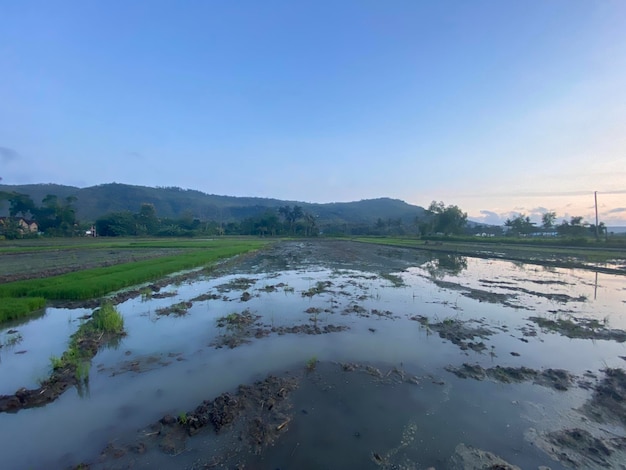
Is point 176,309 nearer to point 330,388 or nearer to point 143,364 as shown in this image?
point 143,364

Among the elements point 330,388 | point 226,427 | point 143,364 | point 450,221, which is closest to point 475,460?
point 330,388

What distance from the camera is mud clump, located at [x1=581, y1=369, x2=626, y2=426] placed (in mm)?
4844

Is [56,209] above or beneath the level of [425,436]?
above

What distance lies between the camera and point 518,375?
20.5 feet

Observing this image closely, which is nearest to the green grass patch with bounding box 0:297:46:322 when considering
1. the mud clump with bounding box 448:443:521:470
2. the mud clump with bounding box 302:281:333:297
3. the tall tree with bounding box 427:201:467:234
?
the mud clump with bounding box 302:281:333:297

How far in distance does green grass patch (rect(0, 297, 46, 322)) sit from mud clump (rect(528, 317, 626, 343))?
16446 millimetres

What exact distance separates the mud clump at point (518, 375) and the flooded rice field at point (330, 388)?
0.04 metres

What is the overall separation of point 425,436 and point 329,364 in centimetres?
271

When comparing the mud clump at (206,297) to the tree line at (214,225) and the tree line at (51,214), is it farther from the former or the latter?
the tree line at (51,214)

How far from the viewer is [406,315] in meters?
10.6

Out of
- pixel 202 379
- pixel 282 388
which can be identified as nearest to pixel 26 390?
pixel 202 379

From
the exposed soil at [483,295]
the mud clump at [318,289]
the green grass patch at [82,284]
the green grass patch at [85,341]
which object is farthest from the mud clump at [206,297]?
the exposed soil at [483,295]

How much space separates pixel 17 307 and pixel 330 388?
37.1 feet

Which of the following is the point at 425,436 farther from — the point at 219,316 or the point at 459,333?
the point at 219,316
